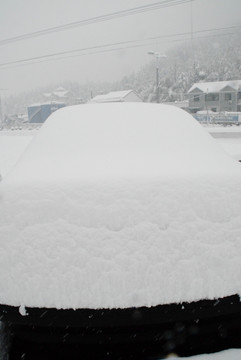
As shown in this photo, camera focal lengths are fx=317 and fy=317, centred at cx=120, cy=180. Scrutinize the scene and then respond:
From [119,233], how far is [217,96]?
176ft

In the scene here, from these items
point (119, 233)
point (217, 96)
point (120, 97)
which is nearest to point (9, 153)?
point (119, 233)

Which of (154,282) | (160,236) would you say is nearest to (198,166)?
(160,236)

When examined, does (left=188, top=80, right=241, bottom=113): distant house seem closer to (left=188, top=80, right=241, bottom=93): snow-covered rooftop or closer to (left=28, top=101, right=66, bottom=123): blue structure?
(left=188, top=80, right=241, bottom=93): snow-covered rooftop

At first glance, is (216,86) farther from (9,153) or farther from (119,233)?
(119,233)

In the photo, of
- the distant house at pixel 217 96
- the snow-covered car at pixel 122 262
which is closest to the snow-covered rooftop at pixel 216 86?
the distant house at pixel 217 96

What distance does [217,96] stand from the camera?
51.1 m

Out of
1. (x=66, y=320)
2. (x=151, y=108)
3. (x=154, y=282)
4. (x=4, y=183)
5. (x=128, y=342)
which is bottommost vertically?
(x=128, y=342)

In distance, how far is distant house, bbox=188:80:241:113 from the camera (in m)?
50.2

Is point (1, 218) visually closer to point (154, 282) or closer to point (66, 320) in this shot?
point (66, 320)

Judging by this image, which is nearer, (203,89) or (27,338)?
(27,338)

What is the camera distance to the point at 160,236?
5.13 ft

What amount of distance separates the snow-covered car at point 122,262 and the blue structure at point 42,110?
4694cm

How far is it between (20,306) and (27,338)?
8.7 inches

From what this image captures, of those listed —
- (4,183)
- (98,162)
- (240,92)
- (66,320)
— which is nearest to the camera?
(66,320)
